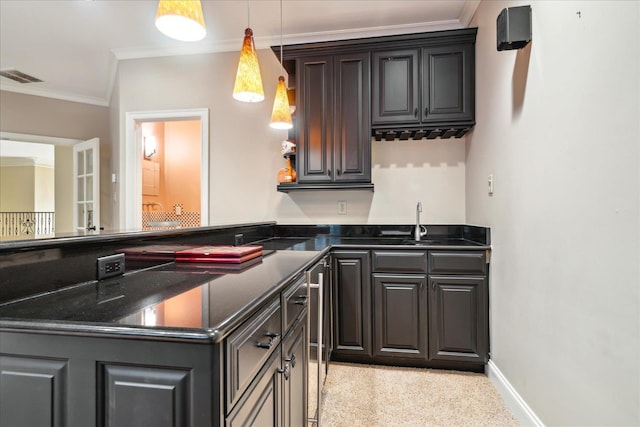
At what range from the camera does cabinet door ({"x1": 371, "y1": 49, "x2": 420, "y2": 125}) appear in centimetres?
264

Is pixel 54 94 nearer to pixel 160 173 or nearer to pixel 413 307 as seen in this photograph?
pixel 160 173

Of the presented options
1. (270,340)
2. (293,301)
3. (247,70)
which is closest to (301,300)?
(293,301)

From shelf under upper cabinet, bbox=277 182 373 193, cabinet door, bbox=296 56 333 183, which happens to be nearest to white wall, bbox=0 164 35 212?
shelf under upper cabinet, bbox=277 182 373 193

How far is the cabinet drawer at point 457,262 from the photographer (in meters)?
2.33

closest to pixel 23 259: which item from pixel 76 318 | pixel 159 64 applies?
pixel 76 318

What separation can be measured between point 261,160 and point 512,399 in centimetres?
259

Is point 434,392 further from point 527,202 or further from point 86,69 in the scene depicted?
point 86,69

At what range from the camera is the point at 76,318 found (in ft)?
2.40

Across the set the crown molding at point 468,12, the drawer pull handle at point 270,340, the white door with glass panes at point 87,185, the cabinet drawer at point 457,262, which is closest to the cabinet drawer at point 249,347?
the drawer pull handle at point 270,340

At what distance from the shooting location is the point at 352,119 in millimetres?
2730

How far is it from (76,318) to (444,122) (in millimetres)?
2571

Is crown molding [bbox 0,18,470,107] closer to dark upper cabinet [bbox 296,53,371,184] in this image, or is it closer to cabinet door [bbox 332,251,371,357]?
dark upper cabinet [bbox 296,53,371,184]

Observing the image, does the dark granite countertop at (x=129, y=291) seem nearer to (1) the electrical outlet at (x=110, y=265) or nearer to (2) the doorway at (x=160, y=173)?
(1) the electrical outlet at (x=110, y=265)

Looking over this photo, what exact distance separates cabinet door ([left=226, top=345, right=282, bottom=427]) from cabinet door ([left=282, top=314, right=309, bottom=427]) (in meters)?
0.06
